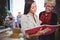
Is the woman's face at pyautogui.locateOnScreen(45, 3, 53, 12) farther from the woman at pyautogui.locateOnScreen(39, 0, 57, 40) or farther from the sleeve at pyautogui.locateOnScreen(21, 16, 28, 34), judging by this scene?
the sleeve at pyautogui.locateOnScreen(21, 16, 28, 34)

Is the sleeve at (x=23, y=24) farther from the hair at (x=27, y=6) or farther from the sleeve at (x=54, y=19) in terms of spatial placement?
the sleeve at (x=54, y=19)

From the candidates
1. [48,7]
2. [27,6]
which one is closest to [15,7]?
[27,6]

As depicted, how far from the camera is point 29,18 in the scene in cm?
107

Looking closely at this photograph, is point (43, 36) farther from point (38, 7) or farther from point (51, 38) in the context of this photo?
point (38, 7)

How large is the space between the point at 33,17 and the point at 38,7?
9cm

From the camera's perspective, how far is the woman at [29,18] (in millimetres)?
1059

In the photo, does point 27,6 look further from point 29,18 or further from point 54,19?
point 54,19

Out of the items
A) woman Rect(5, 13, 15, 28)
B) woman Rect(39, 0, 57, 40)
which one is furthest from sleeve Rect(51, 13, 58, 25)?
woman Rect(5, 13, 15, 28)

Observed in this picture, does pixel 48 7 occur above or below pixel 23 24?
above

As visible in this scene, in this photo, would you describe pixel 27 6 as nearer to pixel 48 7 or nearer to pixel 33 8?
pixel 33 8

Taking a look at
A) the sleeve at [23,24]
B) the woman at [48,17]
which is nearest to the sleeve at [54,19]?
the woman at [48,17]

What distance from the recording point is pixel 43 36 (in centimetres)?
106

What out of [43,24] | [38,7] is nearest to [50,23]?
[43,24]

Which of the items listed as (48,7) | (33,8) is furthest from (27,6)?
(48,7)
